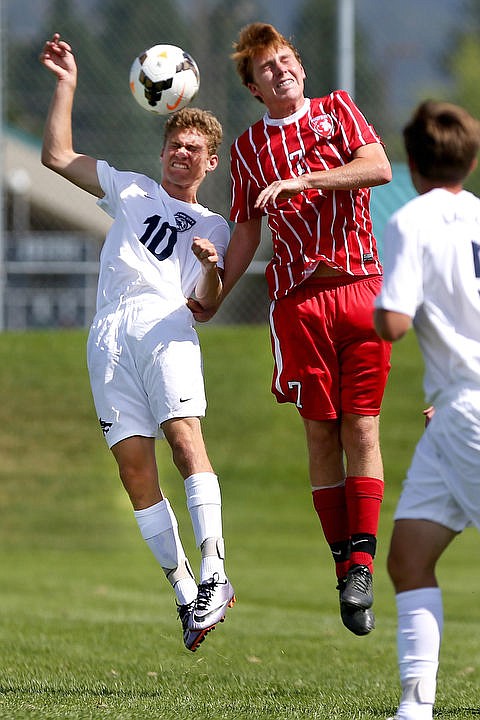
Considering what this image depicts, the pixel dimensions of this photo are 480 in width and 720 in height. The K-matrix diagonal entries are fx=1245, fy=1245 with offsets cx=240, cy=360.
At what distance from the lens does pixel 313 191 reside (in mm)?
→ 5789

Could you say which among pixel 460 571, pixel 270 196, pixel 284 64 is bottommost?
pixel 460 571

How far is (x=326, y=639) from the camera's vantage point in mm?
8703

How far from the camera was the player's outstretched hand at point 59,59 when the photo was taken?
19.6ft

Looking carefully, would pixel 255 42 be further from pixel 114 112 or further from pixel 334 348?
pixel 114 112

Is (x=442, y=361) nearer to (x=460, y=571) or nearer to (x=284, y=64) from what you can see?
(x=284, y=64)

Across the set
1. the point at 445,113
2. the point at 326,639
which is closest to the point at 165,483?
the point at 326,639

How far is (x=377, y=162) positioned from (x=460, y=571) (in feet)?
27.6

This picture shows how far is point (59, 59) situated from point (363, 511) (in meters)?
2.61

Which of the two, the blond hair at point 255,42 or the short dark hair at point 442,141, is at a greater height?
the blond hair at point 255,42

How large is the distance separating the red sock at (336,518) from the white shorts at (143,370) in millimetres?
819

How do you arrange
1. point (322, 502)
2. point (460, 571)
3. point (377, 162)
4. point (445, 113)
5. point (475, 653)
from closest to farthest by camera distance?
point (445, 113) → point (377, 162) → point (322, 502) → point (475, 653) → point (460, 571)

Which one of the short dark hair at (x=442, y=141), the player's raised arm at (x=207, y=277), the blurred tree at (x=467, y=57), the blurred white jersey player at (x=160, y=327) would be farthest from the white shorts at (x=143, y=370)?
the blurred tree at (x=467, y=57)

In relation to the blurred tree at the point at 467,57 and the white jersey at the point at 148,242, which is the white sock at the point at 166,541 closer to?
the white jersey at the point at 148,242

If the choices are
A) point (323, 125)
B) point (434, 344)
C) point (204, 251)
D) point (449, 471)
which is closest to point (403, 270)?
point (434, 344)
